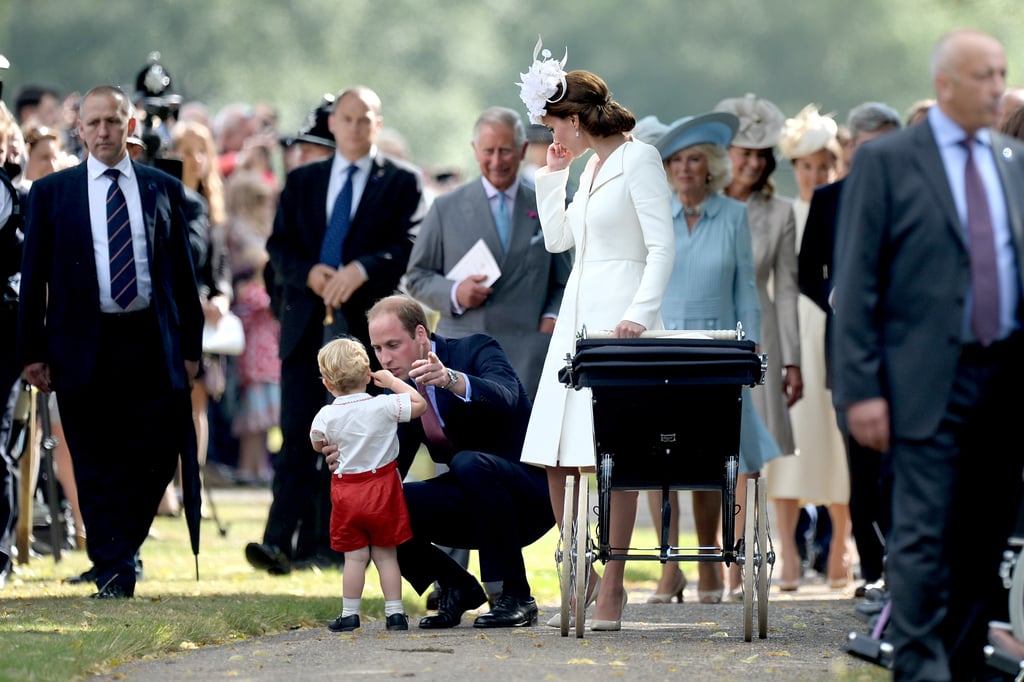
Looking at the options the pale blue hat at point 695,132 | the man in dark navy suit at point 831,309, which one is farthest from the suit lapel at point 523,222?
the man in dark navy suit at point 831,309

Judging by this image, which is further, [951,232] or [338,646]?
[338,646]

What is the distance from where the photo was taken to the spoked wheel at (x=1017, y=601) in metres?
6.60

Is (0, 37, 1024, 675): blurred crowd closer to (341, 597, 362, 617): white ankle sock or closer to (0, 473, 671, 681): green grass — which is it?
(0, 473, 671, 681): green grass

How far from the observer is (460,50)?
43125 millimetres

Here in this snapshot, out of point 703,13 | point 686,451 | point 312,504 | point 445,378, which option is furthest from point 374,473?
point 703,13

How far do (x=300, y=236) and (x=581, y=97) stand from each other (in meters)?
2.94

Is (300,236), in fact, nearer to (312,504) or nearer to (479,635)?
(312,504)

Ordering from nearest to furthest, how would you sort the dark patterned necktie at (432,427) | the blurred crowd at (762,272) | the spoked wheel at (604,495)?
the spoked wheel at (604,495) → the dark patterned necktie at (432,427) → the blurred crowd at (762,272)

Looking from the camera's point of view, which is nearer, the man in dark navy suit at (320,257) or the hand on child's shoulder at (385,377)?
the hand on child's shoulder at (385,377)

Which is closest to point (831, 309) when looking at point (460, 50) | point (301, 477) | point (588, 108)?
point (588, 108)

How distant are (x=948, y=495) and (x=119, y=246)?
4.68 metres

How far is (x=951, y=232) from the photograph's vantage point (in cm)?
616

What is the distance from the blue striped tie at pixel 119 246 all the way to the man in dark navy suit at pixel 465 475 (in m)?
1.38

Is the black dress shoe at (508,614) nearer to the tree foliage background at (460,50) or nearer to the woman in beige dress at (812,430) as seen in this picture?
the woman in beige dress at (812,430)
